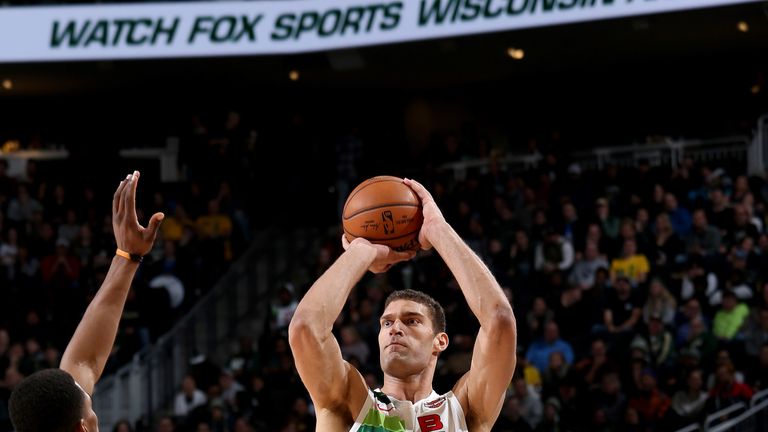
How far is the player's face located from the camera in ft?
18.2

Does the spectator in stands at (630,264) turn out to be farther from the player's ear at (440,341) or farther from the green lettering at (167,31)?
the player's ear at (440,341)

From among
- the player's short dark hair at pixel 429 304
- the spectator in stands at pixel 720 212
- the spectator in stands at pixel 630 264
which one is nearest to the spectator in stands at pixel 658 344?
the spectator in stands at pixel 630 264

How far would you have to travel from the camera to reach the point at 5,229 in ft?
59.8

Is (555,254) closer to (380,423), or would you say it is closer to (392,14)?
(392,14)

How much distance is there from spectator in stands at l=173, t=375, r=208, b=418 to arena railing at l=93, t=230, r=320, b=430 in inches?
21.7

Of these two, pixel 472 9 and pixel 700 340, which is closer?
pixel 700 340

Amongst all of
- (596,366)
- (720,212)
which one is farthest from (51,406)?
(720,212)

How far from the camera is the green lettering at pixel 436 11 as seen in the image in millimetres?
17375

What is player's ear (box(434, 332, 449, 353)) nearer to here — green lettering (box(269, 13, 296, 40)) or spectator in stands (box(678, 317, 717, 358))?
spectator in stands (box(678, 317, 717, 358))

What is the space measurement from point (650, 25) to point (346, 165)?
4.71 metres

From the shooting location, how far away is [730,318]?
13508 millimetres

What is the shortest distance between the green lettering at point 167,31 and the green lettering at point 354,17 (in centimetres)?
228

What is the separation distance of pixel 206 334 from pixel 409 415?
40.8 feet

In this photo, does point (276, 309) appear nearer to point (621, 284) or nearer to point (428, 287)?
point (428, 287)
